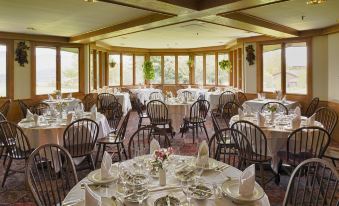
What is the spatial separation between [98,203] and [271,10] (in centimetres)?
487

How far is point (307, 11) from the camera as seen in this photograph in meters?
5.21

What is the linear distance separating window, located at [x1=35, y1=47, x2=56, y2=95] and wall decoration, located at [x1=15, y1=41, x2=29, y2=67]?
42 centimetres

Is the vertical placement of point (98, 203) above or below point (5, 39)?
below

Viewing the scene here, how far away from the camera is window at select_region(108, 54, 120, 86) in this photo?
11490 millimetres

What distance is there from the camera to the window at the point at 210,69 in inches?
470

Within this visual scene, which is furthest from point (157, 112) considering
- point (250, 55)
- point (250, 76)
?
point (250, 55)

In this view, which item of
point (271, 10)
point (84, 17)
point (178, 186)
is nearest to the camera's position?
point (178, 186)

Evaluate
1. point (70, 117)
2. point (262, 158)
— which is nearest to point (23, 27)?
point (70, 117)

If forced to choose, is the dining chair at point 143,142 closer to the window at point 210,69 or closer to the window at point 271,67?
the window at point 271,67

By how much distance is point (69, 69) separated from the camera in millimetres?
9203

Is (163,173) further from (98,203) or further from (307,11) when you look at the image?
(307,11)

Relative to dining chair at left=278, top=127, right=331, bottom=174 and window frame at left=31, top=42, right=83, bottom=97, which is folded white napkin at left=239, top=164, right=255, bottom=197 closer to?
dining chair at left=278, top=127, right=331, bottom=174

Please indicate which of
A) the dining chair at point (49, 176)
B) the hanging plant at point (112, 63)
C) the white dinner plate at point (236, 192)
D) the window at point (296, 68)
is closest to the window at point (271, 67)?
the window at point (296, 68)

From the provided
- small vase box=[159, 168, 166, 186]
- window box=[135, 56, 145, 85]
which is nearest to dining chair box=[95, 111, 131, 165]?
small vase box=[159, 168, 166, 186]
